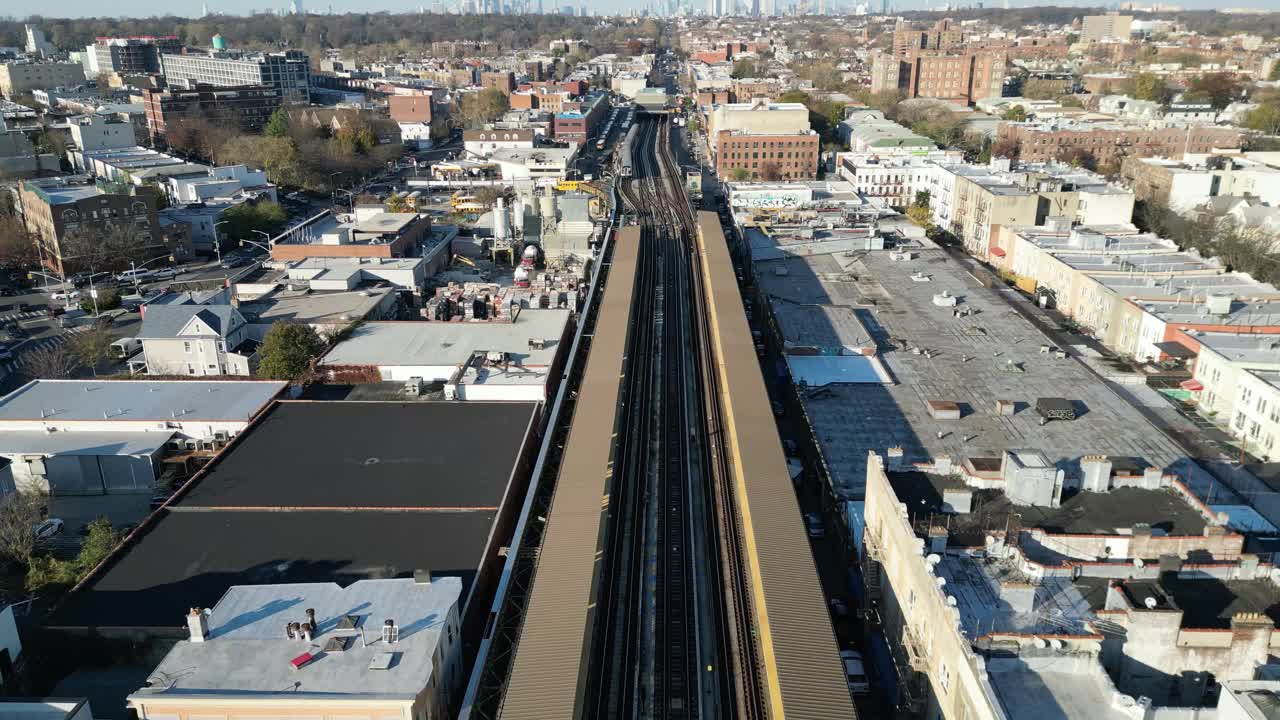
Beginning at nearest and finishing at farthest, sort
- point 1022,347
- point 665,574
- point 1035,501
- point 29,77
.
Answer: point 1035,501 < point 665,574 < point 1022,347 < point 29,77

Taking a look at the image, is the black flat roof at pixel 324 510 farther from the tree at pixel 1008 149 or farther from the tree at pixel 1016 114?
the tree at pixel 1016 114

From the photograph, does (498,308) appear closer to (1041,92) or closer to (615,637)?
(615,637)

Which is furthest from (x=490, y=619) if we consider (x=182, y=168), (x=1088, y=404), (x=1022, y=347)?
(x=182, y=168)

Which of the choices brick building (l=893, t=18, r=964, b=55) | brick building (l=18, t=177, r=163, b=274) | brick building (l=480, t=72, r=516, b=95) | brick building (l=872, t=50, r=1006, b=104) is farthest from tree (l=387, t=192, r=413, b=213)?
brick building (l=893, t=18, r=964, b=55)

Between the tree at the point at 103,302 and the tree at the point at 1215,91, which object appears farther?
the tree at the point at 1215,91

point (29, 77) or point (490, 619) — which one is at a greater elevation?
point (29, 77)

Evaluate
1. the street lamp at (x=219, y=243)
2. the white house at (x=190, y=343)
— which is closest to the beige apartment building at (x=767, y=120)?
the street lamp at (x=219, y=243)

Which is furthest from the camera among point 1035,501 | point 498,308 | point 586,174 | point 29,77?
point 29,77
